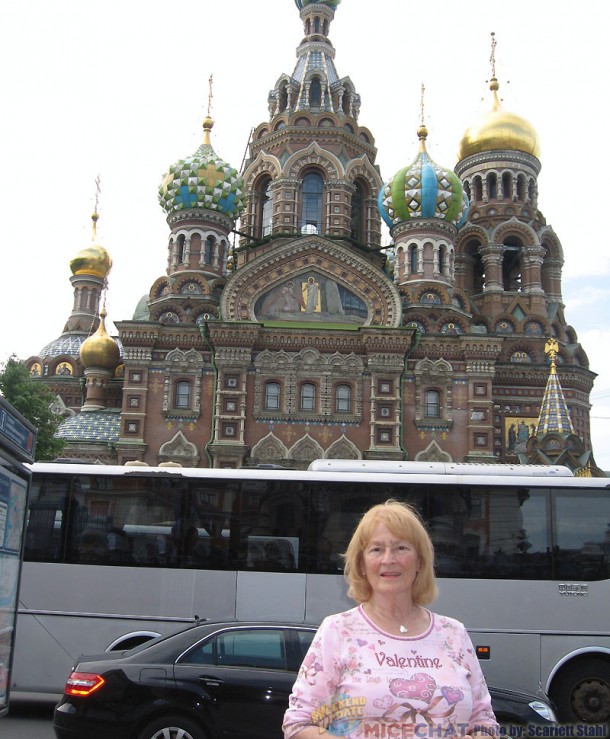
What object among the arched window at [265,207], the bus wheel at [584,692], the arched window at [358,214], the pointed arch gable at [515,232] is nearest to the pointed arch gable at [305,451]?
the arched window at [265,207]

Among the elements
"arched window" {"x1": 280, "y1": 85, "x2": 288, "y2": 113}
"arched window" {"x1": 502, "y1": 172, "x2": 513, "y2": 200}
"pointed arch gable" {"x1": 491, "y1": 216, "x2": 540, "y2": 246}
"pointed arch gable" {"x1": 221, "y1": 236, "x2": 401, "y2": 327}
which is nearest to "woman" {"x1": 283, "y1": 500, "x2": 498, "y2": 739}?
"pointed arch gable" {"x1": 221, "y1": 236, "x2": 401, "y2": 327}

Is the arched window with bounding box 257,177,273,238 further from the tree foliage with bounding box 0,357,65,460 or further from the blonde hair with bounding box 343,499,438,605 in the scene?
the blonde hair with bounding box 343,499,438,605

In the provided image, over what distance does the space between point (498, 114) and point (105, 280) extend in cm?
2206

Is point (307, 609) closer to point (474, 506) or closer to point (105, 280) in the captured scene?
point (474, 506)

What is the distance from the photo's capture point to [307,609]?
9.05 metres

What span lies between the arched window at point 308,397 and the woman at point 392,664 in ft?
78.8

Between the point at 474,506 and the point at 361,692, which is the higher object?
the point at 474,506

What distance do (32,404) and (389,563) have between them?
2465 centimetres

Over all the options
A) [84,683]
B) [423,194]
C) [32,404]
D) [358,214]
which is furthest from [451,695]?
[358,214]

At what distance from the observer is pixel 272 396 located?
2736cm

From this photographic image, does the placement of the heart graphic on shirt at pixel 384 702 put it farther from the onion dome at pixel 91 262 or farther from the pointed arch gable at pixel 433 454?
the onion dome at pixel 91 262

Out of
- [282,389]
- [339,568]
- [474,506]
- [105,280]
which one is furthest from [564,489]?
[105,280]

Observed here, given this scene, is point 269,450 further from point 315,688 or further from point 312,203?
point 315,688

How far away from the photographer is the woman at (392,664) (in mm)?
2838
